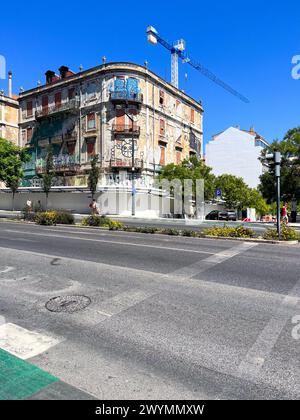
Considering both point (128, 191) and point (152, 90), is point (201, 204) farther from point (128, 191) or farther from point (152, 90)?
point (152, 90)

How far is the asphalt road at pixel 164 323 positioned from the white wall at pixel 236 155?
2013 inches

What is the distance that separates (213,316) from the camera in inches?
182

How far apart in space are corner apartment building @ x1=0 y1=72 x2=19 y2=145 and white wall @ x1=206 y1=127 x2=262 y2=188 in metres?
34.3

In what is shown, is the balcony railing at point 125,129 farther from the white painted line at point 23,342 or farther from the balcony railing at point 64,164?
the white painted line at point 23,342

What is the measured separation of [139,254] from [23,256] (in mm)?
3426

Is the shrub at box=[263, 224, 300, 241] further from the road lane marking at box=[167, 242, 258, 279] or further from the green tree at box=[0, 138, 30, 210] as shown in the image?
the green tree at box=[0, 138, 30, 210]

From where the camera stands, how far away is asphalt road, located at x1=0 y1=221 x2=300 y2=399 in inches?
119

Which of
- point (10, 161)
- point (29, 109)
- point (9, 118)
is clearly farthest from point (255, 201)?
point (9, 118)

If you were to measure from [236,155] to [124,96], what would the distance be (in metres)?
29.5

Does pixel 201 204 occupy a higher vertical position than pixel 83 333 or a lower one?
higher

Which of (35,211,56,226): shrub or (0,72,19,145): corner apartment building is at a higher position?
(0,72,19,145): corner apartment building

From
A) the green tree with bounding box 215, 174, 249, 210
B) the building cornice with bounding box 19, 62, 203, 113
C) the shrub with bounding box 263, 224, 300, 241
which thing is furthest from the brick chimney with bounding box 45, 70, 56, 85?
the shrub with bounding box 263, 224, 300, 241

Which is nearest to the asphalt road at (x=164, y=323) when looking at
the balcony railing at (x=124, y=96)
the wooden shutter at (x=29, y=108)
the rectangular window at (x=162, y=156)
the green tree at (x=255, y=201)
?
the balcony railing at (x=124, y=96)
